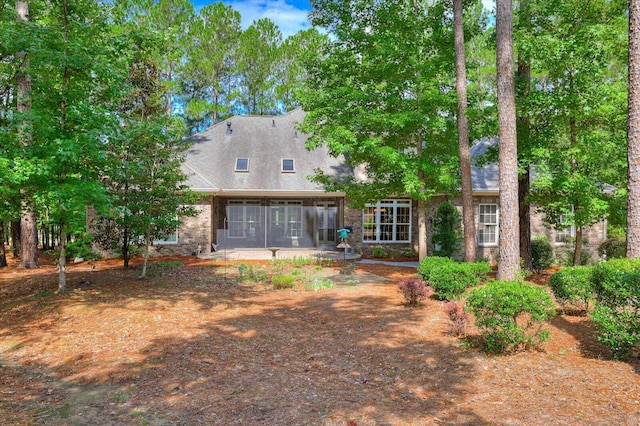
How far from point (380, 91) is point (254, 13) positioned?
73.9 ft

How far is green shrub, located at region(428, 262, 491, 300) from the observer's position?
8.38 metres

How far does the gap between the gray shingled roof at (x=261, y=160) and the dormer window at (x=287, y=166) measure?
0.17 m

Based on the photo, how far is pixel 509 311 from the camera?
539 cm

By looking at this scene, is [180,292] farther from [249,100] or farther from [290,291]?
[249,100]

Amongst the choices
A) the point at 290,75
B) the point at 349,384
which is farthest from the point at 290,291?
the point at 290,75

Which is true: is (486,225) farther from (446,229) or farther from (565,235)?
(565,235)

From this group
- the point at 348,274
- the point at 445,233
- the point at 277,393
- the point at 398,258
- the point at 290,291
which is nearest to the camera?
the point at 277,393

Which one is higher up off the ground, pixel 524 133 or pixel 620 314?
pixel 524 133

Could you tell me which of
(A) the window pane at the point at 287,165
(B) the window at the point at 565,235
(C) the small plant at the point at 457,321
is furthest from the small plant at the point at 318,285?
(B) the window at the point at 565,235

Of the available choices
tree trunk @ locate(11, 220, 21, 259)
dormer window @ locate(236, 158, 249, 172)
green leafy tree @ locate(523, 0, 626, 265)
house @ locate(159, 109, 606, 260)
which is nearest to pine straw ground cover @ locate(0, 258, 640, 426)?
green leafy tree @ locate(523, 0, 626, 265)

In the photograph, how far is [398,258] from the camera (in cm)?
1747

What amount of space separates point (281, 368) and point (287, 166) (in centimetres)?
1436

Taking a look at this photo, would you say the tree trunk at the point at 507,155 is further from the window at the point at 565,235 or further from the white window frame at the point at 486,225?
the window at the point at 565,235

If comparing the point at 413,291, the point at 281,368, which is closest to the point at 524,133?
the point at 413,291
